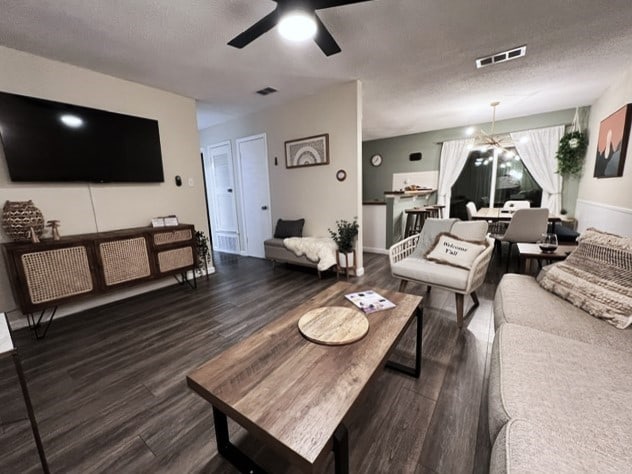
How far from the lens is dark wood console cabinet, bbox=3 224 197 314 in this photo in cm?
217

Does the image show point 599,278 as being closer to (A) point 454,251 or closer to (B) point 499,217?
(A) point 454,251

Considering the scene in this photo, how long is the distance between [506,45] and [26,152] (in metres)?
4.67

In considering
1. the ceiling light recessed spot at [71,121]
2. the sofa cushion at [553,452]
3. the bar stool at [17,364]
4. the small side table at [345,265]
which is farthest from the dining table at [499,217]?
the ceiling light recessed spot at [71,121]

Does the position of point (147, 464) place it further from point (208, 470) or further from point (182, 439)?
point (208, 470)

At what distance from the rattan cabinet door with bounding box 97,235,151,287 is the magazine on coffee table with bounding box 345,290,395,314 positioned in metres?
2.43

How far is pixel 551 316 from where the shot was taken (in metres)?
1.45

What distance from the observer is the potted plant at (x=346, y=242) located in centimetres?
354

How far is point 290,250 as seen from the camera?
12.7 feet

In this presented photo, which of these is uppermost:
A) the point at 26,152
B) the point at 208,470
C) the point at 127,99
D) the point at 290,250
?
the point at 127,99

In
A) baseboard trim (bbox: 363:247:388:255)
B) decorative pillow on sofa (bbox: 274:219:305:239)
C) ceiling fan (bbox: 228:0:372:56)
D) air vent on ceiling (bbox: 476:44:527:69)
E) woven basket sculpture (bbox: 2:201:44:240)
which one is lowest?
baseboard trim (bbox: 363:247:388:255)

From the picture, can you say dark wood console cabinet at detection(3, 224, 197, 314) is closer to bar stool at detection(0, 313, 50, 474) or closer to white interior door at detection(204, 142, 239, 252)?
bar stool at detection(0, 313, 50, 474)

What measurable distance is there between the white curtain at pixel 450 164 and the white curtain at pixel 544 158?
934 mm

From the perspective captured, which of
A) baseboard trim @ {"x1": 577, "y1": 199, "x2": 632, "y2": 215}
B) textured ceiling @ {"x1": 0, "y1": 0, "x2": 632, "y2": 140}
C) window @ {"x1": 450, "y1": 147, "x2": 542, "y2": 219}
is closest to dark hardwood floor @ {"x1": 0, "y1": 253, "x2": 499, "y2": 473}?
baseboard trim @ {"x1": 577, "y1": 199, "x2": 632, "y2": 215}

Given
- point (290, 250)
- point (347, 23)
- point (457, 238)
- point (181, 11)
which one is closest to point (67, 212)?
point (181, 11)
